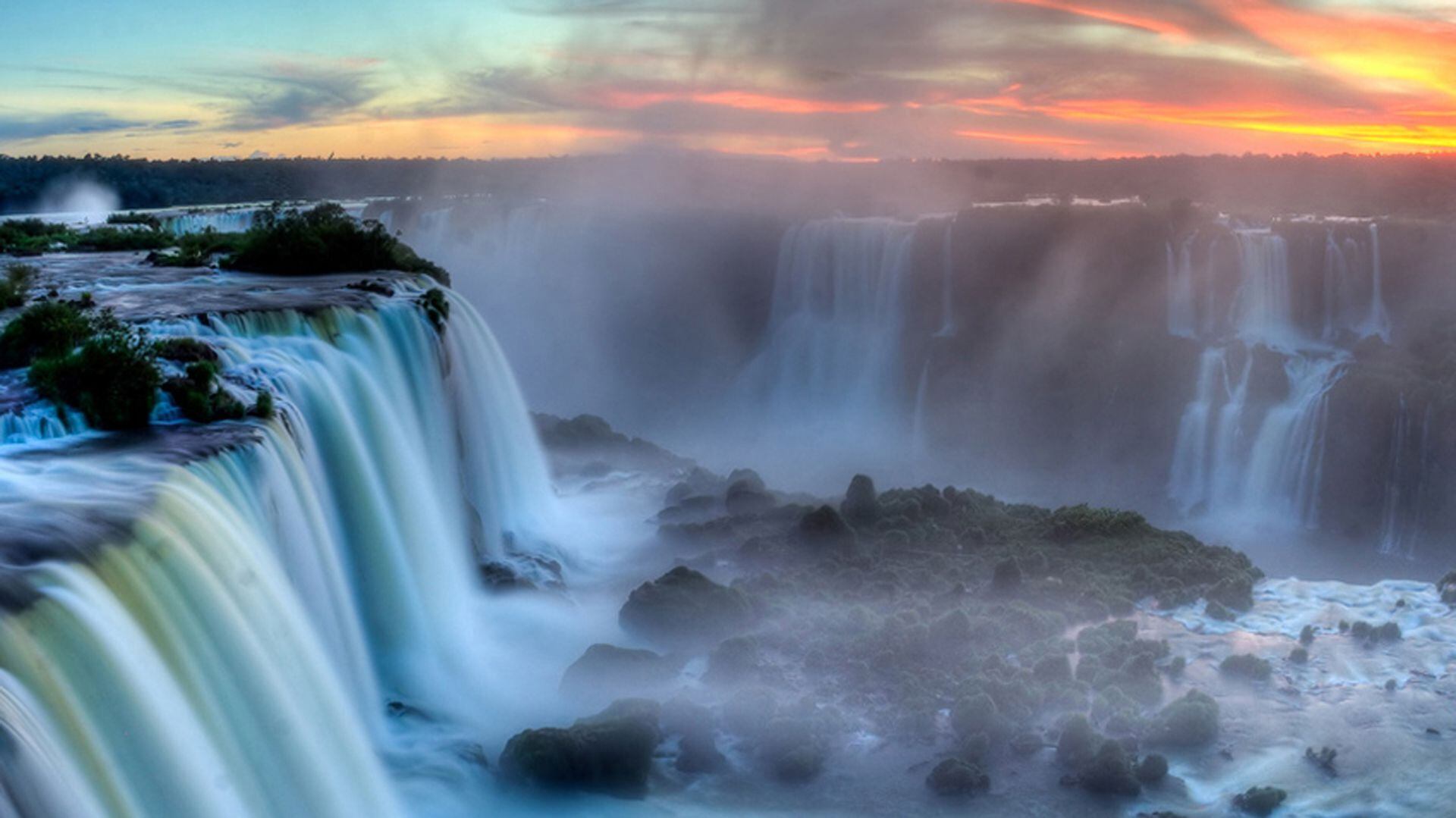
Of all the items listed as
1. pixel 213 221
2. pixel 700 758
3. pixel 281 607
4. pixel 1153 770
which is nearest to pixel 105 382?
pixel 281 607

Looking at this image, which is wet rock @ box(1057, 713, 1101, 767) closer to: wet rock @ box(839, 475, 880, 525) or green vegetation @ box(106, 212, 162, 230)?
wet rock @ box(839, 475, 880, 525)

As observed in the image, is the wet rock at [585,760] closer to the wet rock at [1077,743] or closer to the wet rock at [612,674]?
the wet rock at [612,674]

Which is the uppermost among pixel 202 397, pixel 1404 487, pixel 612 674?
pixel 202 397

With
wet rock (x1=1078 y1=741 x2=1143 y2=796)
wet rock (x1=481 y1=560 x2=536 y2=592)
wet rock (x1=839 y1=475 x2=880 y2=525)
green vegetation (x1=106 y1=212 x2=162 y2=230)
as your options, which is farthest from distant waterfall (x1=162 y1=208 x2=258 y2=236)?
wet rock (x1=1078 y1=741 x2=1143 y2=796)

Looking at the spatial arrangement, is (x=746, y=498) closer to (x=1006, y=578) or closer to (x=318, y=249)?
(x=1006, y=578)

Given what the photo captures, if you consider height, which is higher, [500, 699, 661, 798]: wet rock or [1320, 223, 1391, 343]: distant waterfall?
[1320, 223, 1391, 343]: distant waterfall

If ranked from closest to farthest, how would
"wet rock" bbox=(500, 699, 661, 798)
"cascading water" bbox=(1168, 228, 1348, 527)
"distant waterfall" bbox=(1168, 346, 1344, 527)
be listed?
"wet rock" bbox=(500, 699, 661, 798) → "distant waterfall" bbox=(1168, 346, 1344, 527) → "cascading water" bbox=(1168, 228, 1348, 527)

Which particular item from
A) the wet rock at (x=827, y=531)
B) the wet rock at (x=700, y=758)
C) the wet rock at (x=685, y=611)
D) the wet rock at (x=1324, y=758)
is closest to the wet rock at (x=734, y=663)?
the wet rock at (x=685, y=611)
